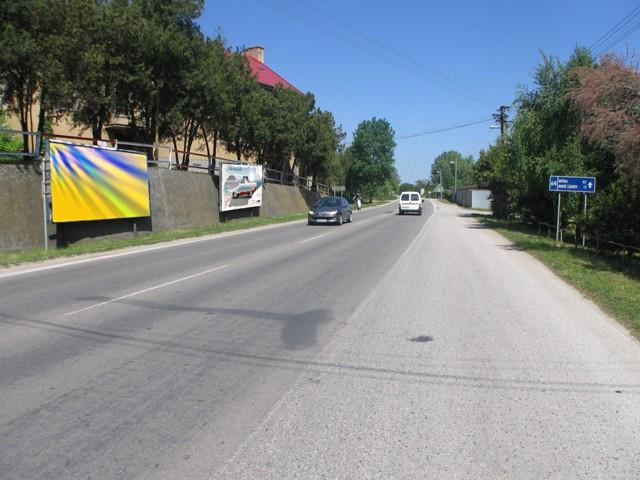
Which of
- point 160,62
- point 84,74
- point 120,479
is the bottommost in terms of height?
point 120,479

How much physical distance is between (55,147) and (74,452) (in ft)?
49.1

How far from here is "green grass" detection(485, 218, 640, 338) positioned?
8703mm

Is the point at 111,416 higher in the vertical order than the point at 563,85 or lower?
lower

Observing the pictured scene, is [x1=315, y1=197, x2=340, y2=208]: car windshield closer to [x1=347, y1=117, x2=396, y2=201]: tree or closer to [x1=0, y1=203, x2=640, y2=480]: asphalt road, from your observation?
[x1=0, y1=203, x2=640, y2=480]: asphalt road

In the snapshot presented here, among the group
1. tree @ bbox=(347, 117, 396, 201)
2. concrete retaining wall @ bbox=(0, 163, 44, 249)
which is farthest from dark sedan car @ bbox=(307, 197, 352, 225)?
tree @ bbox=(347, 117, 396, 201)

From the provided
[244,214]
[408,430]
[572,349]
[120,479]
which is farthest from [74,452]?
[244,214]

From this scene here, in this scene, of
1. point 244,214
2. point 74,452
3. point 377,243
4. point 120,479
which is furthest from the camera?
point 244,214

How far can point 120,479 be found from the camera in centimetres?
339

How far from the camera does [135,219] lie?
21.6 m

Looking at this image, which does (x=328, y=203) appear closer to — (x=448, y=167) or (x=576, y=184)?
(x=576, y=184)

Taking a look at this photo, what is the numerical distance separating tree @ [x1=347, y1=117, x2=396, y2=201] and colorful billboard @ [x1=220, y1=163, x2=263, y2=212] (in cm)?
4732

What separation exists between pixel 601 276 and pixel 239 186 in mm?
23587

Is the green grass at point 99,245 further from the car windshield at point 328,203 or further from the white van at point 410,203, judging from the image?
the white van at point 410,203

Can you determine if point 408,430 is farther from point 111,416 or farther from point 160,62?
point 160,62
